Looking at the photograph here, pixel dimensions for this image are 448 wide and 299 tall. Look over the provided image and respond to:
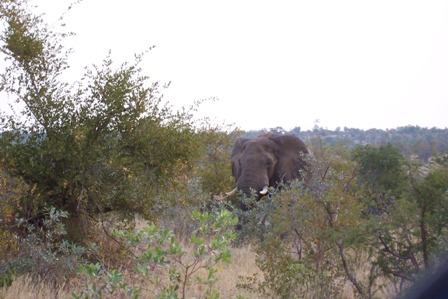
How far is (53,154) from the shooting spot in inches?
316

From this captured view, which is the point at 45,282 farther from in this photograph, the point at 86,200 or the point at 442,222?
the point at 442,222

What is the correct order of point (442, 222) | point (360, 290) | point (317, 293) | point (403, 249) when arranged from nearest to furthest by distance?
1. point (442, 222)
2. point (403, 249)
3. point (360, 290)
4. point (317, 293)

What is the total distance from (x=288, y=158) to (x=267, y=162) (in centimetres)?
60

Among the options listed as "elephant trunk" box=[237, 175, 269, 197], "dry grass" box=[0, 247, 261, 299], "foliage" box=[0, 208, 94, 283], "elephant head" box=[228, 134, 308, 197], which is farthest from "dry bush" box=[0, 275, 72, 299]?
"elephant head" box=[228, 134, 308, 197]

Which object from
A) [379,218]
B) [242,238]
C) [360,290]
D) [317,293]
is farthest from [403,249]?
[242,238]

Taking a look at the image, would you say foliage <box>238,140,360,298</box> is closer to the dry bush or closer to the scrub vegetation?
the scrub vegetation

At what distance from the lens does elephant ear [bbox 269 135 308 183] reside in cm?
1625

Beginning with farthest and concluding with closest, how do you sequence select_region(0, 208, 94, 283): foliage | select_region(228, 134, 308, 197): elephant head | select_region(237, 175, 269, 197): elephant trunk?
select_region(228, 134, 308, 197): elephant head, select_region(237, 175, 269, 197): elephant trunk, select_region(0, 208, 94, 283): foliage

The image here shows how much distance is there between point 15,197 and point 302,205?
12.2 ft

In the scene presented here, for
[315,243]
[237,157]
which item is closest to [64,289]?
[315,243]

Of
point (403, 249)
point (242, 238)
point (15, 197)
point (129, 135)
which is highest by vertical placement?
point (129, 135)

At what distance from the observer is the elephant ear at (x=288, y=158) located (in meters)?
16.2

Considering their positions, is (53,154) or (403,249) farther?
(53,154)

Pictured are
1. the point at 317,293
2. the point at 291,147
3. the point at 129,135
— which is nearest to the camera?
the point at 317,293
